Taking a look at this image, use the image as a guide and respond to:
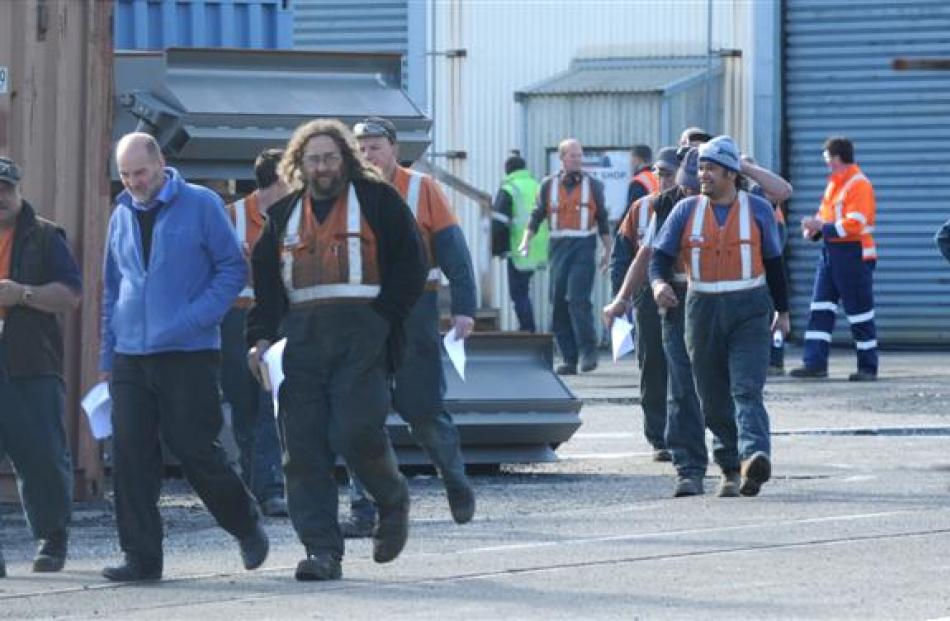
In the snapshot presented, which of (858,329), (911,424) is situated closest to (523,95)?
(858,329)

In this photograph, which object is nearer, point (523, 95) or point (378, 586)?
point (378, 586)

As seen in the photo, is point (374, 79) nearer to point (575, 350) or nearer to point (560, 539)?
point (560, 539)

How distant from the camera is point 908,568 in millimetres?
10555

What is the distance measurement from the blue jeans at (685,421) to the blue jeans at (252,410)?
2022 mm

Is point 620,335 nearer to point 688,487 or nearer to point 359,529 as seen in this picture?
point 688,487

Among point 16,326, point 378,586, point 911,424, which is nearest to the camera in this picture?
point 378,586

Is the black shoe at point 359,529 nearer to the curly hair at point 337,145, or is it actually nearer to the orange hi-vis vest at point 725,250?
the curly hair at point 337,145

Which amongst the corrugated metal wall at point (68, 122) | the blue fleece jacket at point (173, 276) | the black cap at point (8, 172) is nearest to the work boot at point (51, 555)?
the blue fleece jacket at point (173, 276)

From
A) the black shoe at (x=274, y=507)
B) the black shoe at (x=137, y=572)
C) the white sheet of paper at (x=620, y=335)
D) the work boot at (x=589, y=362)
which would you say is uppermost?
the white sheet of paper at (x=620, y=335)

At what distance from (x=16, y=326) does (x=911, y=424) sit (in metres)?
7.79

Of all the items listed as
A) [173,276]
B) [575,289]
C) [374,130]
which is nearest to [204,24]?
[575,289]

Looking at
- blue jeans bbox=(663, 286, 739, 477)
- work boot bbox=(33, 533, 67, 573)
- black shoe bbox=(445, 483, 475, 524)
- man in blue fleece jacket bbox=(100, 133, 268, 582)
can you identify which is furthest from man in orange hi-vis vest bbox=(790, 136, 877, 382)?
man in blue fleece jacket bbox=(100, 133, 268, 582)

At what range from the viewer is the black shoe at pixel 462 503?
12398 millimetres

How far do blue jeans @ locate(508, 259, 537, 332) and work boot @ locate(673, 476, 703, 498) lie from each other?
42.0 ft
